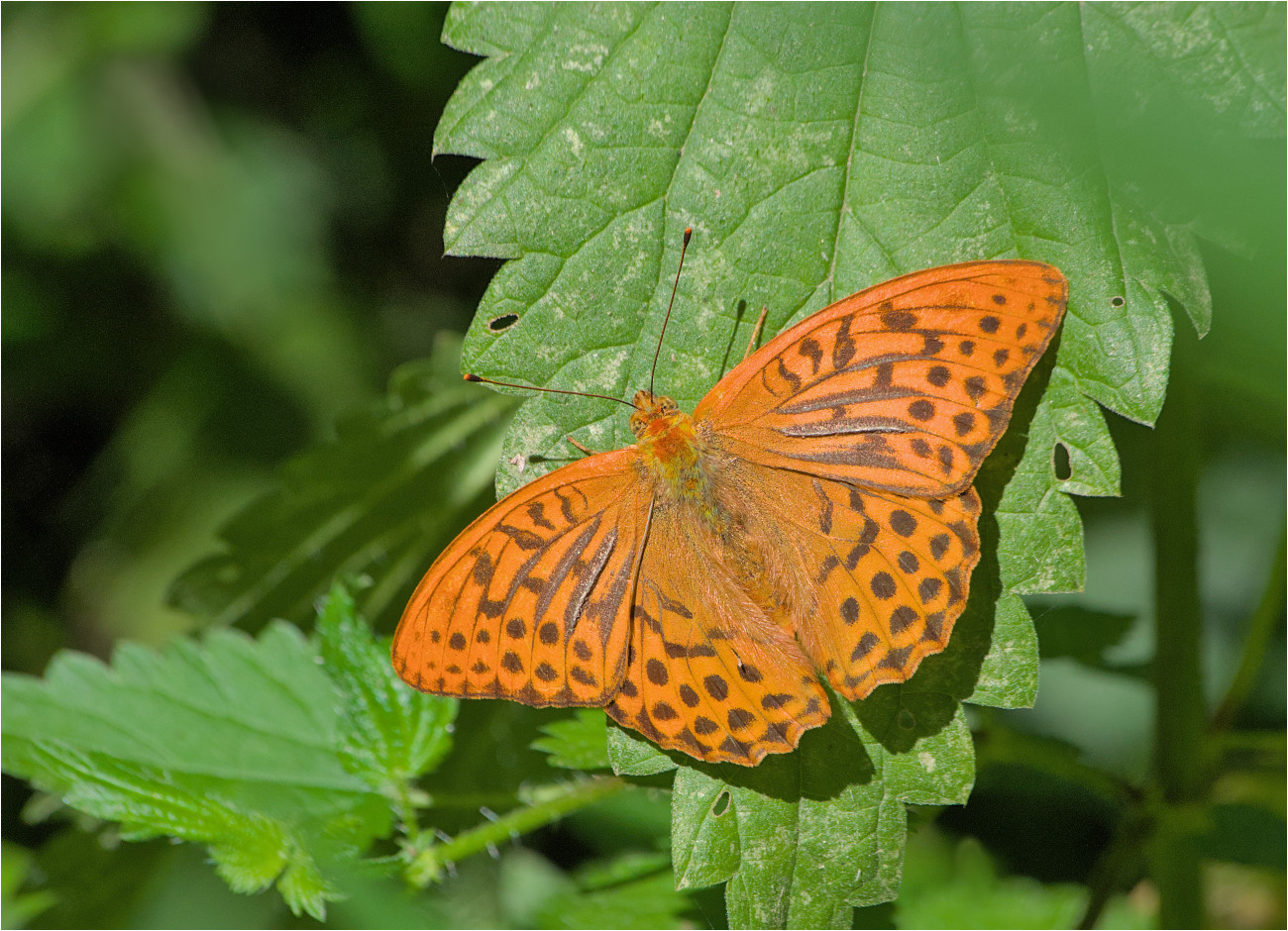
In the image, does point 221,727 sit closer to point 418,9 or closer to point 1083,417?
point 1083,417

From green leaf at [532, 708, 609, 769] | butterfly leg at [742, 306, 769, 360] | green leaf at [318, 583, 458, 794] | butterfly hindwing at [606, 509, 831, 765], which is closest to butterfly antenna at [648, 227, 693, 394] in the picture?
butterfly leg at [742, 306, 769, 360]

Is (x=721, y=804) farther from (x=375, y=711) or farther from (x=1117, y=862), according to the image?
(x=1117, y=862)

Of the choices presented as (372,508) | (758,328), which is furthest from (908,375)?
(372,508)

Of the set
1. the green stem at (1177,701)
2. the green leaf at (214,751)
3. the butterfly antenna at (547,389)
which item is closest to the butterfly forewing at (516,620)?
the butterfly antenna at (547,389)

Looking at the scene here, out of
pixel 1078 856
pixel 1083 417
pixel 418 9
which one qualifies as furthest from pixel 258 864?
pixel 418 9

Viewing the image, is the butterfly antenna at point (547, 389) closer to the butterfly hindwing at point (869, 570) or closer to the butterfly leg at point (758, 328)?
the butterfly leg at point (758, 328)

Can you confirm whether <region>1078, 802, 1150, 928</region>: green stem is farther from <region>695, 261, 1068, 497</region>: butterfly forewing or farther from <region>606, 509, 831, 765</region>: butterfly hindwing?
<region>695, 261, 1068, 497</region>: butterfly forewing
